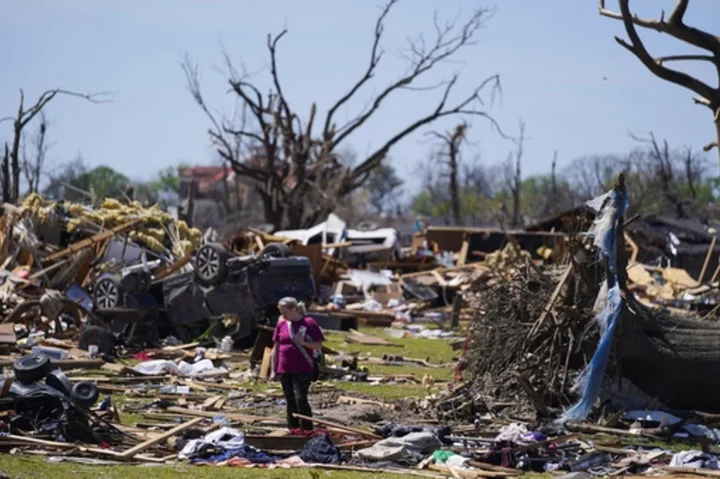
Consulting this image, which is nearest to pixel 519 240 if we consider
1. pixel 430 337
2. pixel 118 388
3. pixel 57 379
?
pixel 430 337

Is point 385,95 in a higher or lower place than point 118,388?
higher

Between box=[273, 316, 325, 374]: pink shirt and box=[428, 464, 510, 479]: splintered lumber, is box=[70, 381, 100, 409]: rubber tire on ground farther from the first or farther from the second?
box=[428, 464, 510, 479]: splintered lumber

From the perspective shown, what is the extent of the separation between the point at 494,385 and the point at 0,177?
29130mm

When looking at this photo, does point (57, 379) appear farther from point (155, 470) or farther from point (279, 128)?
point (279, 128)

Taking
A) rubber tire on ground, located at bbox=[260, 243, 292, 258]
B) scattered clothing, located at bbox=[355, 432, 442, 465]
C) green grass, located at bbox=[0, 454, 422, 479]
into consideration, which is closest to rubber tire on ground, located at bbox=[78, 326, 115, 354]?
rubber tire on ground, located at bbox=[260, 243, 292, 258]

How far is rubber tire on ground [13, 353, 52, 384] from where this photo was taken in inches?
510

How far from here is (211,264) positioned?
895 inches

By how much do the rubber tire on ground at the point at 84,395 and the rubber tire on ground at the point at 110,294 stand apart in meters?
9.67

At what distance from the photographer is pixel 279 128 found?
158 ft

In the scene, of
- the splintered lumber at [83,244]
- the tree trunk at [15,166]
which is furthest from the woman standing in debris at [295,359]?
the tree trunk at [15,166]

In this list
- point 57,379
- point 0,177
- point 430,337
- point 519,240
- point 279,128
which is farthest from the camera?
point 279,128

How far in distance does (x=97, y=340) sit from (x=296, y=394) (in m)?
8.47

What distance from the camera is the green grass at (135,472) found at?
34.2ft

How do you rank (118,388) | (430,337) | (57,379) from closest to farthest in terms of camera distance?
(57,379), (118,388), (430,337)
